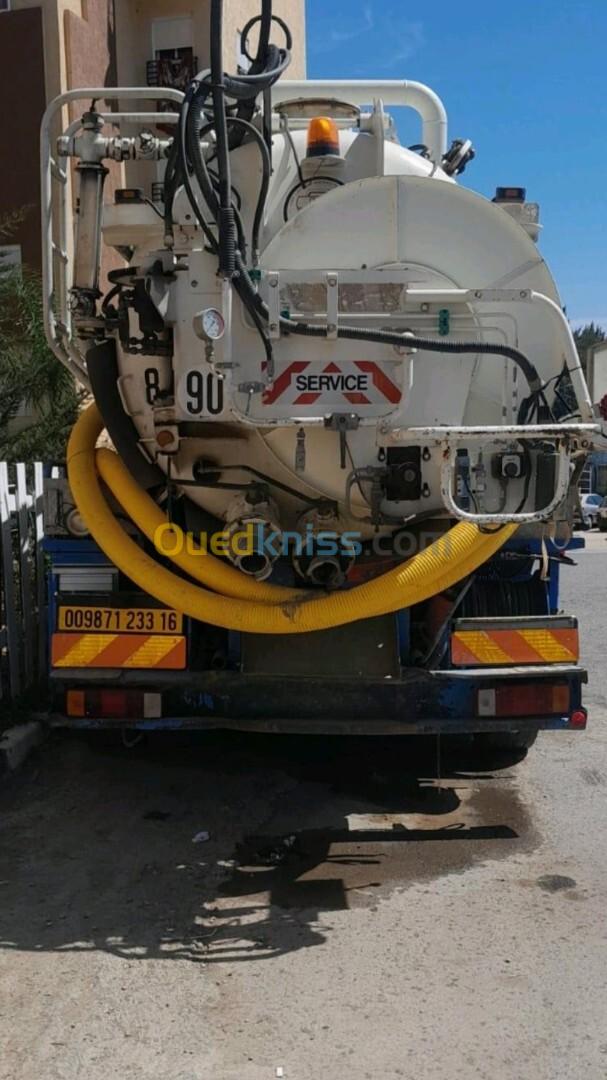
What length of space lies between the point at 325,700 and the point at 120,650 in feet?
3.15

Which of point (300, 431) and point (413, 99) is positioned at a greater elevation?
point (413, 99)

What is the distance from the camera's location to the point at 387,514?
4188mm

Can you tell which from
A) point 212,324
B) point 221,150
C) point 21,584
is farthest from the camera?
point 21,584

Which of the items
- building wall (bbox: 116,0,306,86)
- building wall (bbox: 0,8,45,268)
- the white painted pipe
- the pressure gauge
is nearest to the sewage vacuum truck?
the pressure gauge

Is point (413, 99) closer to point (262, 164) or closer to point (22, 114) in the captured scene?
point (262, 164)

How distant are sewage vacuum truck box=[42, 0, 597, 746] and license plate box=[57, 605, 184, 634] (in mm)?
10

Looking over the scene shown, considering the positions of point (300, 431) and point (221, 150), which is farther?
point (300, 431)

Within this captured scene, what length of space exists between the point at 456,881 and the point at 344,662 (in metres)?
1.06

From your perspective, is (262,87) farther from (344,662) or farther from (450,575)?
(344,662)

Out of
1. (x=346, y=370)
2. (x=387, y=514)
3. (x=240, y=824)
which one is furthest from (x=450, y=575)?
(x=240, y=824)

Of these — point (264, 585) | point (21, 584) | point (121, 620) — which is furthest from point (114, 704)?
point (21, 584)

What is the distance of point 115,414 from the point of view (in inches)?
173

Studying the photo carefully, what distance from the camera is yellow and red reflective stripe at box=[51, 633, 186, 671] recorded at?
4.38 meters

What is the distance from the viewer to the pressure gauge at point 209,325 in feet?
11.7
